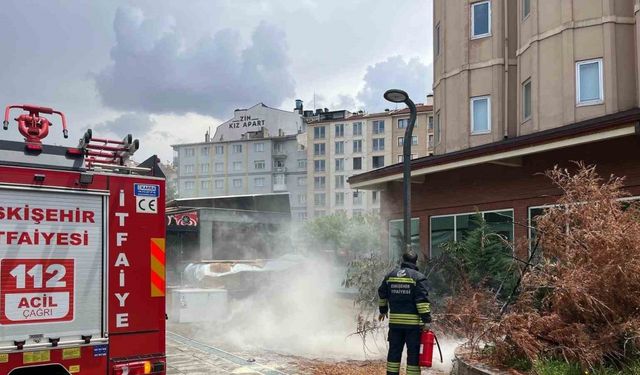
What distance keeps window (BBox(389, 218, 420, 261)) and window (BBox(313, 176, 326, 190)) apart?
64.1 m

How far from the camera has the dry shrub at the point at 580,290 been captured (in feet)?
19.2

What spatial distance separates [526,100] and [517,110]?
57cm

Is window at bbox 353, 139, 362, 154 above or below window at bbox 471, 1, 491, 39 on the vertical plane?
above

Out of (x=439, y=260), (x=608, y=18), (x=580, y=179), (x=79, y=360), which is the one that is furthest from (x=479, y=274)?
(x=79, y=360)

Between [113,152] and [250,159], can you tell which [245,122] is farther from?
[113,152]

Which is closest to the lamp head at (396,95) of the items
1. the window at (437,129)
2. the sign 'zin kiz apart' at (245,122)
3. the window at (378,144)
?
the window at (437,129)

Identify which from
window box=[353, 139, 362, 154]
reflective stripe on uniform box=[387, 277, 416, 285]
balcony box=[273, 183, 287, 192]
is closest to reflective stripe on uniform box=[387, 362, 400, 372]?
reflective stripe on uniform box=[387, 277, 416, 285]

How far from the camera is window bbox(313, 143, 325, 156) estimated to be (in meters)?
83.3

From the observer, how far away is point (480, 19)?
17859 mm

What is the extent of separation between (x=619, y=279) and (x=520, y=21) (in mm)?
12060

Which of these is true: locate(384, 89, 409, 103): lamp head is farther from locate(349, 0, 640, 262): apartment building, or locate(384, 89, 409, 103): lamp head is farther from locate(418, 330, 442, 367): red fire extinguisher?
locate(418, 330, 442, 367): red fire extinguisher

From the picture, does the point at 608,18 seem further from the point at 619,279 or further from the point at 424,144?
the point at 424,144

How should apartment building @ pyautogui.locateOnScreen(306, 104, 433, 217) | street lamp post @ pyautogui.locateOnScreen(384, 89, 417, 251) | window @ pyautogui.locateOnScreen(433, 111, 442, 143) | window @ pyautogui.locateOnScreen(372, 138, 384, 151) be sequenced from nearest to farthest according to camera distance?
street lamp post @ pyautogui.locateOnScreen(384, 89, 417, 251) → window @ pyautogui.locateOnScreen(433, 111, 442, 143) → apartment building @ pyautogui.locateOnScreen(306, 104, 433, 217) → window @ pyautogui.locateOnScreen(372, 138, 384, 151)

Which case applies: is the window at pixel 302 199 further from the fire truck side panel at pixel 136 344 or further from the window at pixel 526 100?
the fire truck side panel at pixel 136 344
